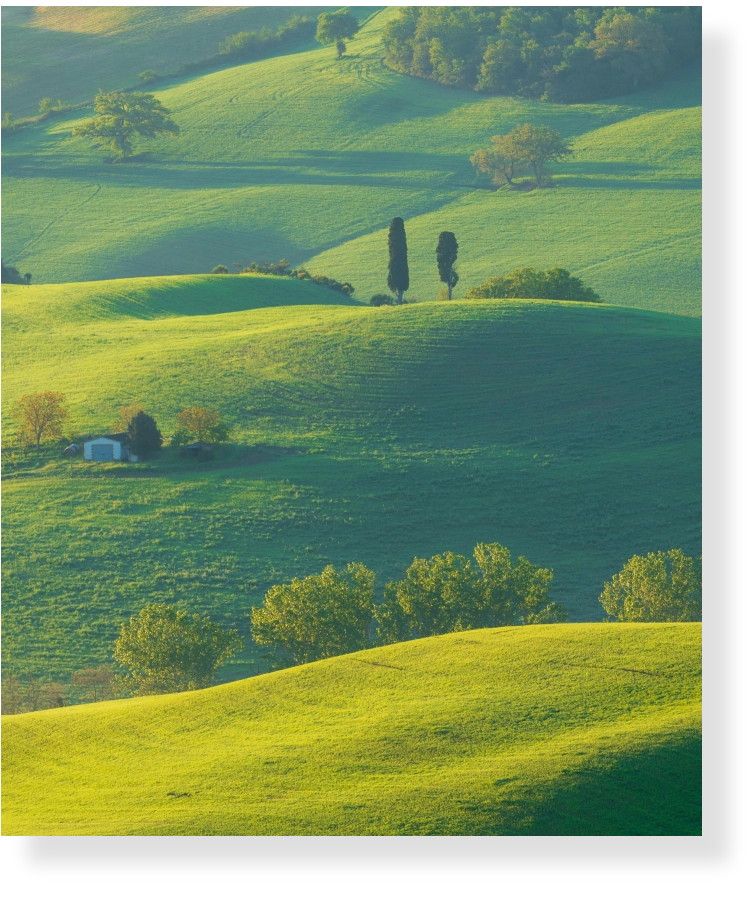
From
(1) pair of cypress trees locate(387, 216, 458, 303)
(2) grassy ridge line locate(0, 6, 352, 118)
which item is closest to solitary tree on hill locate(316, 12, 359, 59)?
(2) grassy ridge line locate(0, 6, 352, 118)

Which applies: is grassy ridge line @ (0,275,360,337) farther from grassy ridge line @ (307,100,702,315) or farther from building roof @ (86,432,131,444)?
building roof @ (86,432,131,444)

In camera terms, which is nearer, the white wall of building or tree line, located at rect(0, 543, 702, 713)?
tree line, located at rect(0, 543, 702, 713)

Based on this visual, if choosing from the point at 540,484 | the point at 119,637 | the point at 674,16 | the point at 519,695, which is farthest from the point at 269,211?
the point at 519,695

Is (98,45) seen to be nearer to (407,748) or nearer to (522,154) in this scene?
(522,154)

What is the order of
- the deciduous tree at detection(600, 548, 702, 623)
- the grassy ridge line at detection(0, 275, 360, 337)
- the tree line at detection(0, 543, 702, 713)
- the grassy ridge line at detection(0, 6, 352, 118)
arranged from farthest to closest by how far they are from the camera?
the grassy ridge line at detection(0, 6, 352, 118), the grassy ridge line at detection(0, 275, 360, 337), the deciduous tree at detection(600, 548, 702, 623), the tree line at detection(0, 543, 702, 713)

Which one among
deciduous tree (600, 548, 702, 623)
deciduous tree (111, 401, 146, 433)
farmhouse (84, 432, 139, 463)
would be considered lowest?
deciduous tree (600, 548, 702, 623)

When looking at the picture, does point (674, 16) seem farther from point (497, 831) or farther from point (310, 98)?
point (497, 831)

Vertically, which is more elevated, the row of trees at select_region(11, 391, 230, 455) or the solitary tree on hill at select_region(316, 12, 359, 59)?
the solitary tree on hill at select_region(316, 12, 359, 59)

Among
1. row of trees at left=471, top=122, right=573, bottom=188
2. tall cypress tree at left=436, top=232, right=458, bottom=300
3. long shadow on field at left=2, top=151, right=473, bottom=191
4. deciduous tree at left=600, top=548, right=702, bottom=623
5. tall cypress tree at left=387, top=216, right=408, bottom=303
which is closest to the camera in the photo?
deciduous tree at left=600, top=548, right=702, bottom=623
